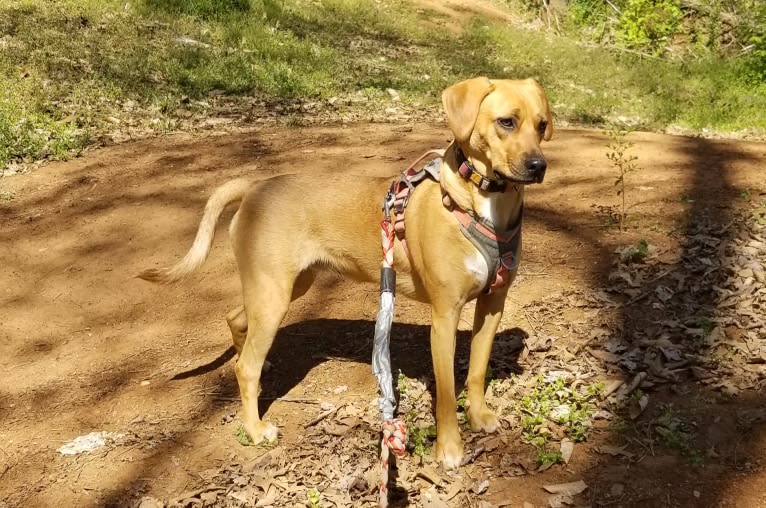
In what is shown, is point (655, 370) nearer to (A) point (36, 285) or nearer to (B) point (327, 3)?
(A) point (36, 285)

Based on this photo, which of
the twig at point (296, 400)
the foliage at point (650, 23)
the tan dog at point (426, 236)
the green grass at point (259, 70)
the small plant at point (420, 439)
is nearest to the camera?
the tan dog at point (426, 236)

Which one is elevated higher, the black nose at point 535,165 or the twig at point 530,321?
the black nose at point 535,165

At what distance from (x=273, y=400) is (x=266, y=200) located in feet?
4.33

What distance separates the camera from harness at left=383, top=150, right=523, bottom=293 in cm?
358

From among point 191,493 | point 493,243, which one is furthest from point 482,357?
point 191,493

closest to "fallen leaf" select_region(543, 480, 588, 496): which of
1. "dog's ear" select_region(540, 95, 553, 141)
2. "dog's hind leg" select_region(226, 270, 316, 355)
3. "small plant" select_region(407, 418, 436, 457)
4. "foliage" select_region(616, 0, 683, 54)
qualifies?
"small plant" select_region(407, 418, 436, 457)

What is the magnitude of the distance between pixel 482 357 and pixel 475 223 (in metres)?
0.88

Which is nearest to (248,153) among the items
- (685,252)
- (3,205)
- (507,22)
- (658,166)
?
(3,205)

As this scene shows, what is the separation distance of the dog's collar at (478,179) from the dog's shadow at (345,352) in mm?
1435

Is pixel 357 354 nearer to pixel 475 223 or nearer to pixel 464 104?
pixel 475 223

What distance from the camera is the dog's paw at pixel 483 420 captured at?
4012 mm

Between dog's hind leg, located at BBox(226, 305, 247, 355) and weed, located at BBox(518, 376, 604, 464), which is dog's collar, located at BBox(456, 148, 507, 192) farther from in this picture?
dog's hind leg, located at BBox(226, 305, 247, 355)

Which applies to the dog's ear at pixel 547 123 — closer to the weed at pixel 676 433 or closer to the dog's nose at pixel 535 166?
the dog's nose at pixel 535 166

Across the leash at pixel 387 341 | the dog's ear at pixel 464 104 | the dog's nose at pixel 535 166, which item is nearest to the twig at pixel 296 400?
the leash at pixel 387 341
